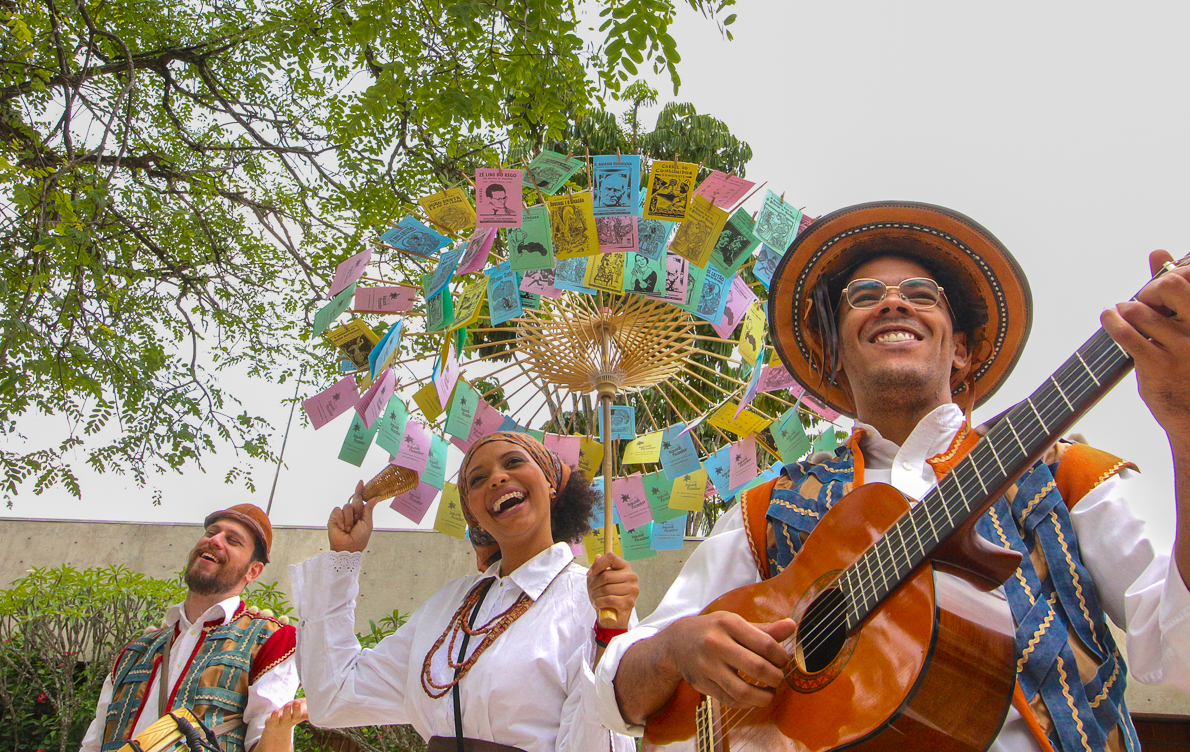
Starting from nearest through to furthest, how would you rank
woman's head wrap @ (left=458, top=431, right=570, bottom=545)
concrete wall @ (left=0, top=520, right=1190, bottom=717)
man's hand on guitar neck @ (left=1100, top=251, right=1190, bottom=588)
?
man's hand on guitar neck @ (left=1100, top=251, right=1190, bottom=588), woman's head wrap @ (left=458, top=431, right=570, bottom=545), concrete wall @ (left=0, top=520, right=1190, bottom=717)

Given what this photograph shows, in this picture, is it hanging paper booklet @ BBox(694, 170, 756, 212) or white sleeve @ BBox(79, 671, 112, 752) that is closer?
hanging paper booklet @ BBox(694, 170, 756, 212)

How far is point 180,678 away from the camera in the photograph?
3318 mm

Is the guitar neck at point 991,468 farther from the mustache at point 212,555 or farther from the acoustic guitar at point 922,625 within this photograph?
the mustache at point 212,555

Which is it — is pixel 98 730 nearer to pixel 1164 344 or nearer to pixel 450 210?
pixel 450 210

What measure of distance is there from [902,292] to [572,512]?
5.38 ft

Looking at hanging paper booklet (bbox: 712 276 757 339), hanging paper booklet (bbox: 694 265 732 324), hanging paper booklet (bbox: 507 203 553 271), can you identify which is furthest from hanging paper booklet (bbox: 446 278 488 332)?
hanging paper booklet (bbox: 712 276 757 339)

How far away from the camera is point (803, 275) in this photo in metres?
2.20

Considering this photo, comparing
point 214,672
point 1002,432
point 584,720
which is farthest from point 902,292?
point 214,672

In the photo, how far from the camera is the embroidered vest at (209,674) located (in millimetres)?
3176

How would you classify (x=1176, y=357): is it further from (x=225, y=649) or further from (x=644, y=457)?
(x=225, y=649)

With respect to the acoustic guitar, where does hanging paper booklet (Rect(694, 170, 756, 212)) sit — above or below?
above

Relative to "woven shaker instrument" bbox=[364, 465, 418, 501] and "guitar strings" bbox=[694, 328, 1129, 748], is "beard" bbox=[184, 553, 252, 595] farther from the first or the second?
"guitar strings" bbox=[694, 328, 1129, 748]

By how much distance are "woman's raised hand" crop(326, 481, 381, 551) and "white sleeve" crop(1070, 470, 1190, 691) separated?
6.95 ft

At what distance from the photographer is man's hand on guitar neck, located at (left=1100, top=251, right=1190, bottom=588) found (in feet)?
3.42
